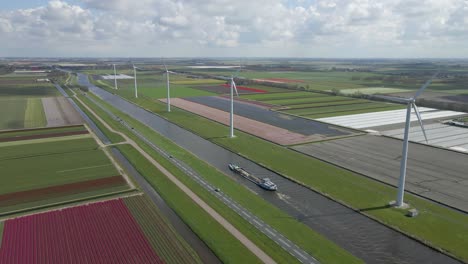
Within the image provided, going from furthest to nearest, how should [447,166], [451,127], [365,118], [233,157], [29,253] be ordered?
[365,118] < [451,127] < [233,157] < [447,166] < [29,253]

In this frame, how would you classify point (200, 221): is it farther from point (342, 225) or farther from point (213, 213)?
point (342, 225)

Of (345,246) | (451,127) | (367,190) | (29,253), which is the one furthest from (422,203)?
(451,127)

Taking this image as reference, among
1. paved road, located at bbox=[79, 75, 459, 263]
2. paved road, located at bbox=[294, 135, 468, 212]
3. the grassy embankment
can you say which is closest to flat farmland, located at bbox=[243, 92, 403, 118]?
paved road, located at bbox=[294, 135, 468, 212]

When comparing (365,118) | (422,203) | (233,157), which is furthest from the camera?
(365,118)

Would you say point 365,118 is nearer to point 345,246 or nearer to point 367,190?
point 367,190

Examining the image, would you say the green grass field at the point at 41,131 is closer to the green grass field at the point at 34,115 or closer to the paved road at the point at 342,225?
the green grass field at the point at 34,115

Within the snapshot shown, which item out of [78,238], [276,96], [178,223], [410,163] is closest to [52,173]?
[78,238]
